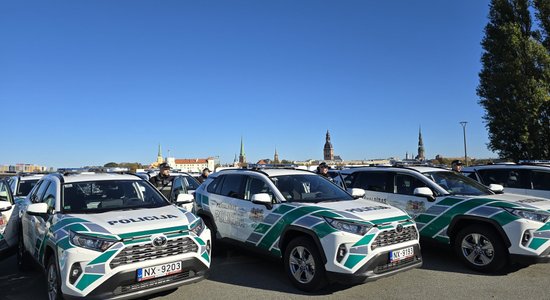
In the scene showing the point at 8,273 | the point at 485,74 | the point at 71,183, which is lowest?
the point at 8,273

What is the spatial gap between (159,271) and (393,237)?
288cm

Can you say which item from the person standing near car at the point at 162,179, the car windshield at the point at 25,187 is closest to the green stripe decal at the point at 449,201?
the person standing near car at the point at 162,179

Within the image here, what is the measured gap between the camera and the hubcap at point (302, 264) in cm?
533

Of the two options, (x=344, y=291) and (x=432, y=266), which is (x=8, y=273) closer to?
(x=344, y=291)

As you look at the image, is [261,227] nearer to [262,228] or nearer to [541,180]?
[262,228]

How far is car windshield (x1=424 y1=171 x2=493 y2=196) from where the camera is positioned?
7.32 metres

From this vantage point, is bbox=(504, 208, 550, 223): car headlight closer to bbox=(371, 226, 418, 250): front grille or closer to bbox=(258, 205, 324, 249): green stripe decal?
bbox=(371, 226, 418, 250): front grille

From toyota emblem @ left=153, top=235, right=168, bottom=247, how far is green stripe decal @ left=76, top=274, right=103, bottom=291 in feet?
2.19

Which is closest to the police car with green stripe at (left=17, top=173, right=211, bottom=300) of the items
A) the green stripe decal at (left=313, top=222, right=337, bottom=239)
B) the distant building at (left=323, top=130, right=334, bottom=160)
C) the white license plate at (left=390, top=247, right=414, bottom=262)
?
the green stripe decal at (left=313, top=222, right=337, bottom=239)

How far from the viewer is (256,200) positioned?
5953 millimetres

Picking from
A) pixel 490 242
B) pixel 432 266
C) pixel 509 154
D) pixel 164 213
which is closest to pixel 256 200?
pixel 164 213

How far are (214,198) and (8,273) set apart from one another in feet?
11.5

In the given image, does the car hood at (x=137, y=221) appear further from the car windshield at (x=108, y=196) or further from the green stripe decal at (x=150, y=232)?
the car windshield at (x=108, y=196)

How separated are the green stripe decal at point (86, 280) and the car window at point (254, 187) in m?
2.87
